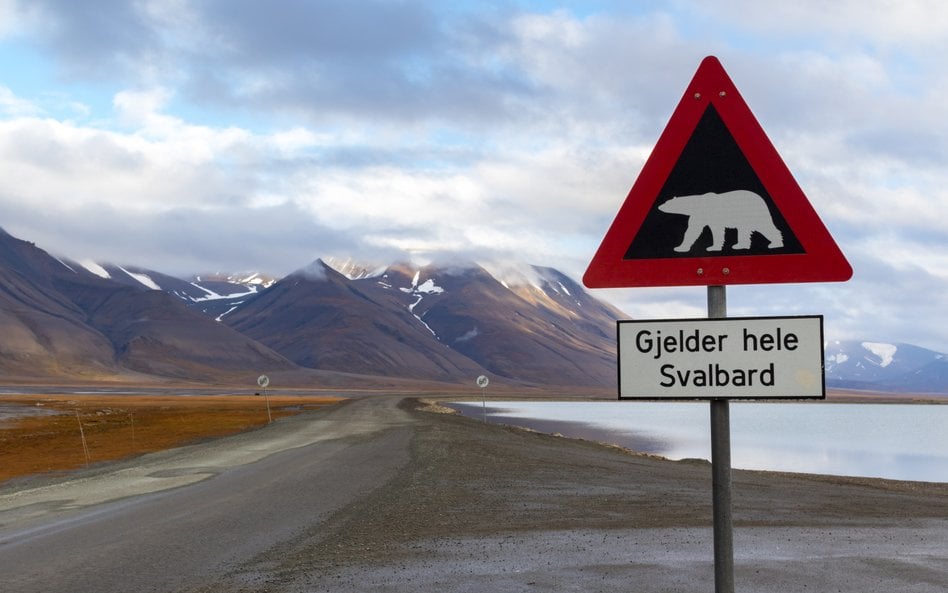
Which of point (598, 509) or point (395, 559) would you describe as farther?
point (598, 509)

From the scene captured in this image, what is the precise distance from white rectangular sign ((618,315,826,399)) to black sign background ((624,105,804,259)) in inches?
13.9

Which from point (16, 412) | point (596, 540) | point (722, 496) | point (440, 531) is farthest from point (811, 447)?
point (16, 412)

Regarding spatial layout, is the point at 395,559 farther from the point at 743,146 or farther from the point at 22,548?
the point at 743,146

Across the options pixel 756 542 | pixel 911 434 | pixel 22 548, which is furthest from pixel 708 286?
pixel 911 434

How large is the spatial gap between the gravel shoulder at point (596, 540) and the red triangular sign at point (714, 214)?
4.73 metres

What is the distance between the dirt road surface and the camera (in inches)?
347

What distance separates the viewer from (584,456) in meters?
29.7

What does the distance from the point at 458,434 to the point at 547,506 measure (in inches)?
873

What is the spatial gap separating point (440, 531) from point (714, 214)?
910cm

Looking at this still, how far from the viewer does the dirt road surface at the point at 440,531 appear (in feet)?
28.9

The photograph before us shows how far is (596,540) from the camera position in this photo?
36.7 feet

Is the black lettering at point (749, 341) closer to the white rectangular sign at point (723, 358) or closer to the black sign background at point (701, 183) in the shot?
the white rectangular sign at point (723, 358)

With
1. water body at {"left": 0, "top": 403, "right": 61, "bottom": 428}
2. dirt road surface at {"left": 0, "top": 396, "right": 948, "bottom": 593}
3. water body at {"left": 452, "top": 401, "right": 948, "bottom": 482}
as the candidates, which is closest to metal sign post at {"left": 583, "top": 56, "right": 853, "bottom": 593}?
dirt road surface at {"left": 0, "top": 396, "right": 948, "bottom": 593}

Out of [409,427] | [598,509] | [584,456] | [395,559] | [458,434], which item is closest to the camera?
[395,559]
